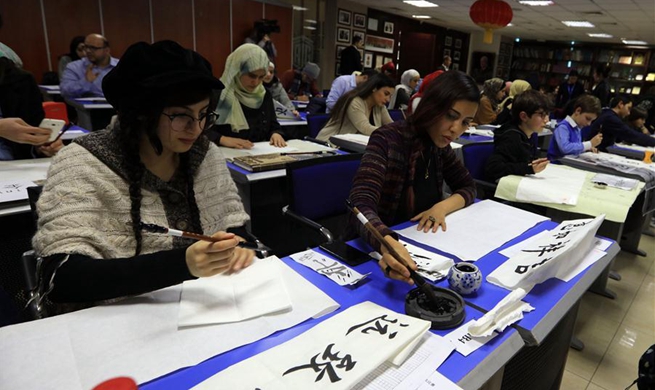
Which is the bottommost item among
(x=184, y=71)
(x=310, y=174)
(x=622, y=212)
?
(x=622, y=212)

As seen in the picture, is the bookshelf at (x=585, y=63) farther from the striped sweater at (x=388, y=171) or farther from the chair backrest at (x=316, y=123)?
the striped sweater at (x=388, y=171)

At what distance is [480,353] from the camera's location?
810mm

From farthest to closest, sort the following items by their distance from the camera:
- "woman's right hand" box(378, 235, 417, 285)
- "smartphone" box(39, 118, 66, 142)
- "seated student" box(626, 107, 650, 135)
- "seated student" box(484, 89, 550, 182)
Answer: "seated student" box(626, 107, 650, 135)
"seated student" box(484, 89, 550, 182)
"smartphone" box(39, 118, 66, 142)
"woman's right hand" box(378, 235, 417, 285)

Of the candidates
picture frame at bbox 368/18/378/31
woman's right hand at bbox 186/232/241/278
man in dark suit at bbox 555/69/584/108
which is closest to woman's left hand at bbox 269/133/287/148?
woman's right hand at bbox 186/232/241/278

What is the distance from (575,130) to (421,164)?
90.6 inches

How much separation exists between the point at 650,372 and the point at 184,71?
1.17m

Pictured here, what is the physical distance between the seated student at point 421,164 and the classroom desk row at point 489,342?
0.74ft

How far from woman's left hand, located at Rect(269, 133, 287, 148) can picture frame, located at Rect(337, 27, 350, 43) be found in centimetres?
696

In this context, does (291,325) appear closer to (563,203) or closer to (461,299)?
(461,299)

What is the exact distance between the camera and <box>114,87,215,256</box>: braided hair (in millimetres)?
1026

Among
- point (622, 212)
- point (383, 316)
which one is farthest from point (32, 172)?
point (622, 212)

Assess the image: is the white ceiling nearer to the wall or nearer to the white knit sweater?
the wall

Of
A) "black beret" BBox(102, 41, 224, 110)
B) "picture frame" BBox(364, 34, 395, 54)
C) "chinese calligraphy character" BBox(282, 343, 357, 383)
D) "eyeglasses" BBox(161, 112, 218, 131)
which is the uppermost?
"picture frame" BBox(364, 34, 395, 54)

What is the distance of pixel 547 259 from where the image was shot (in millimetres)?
1096
